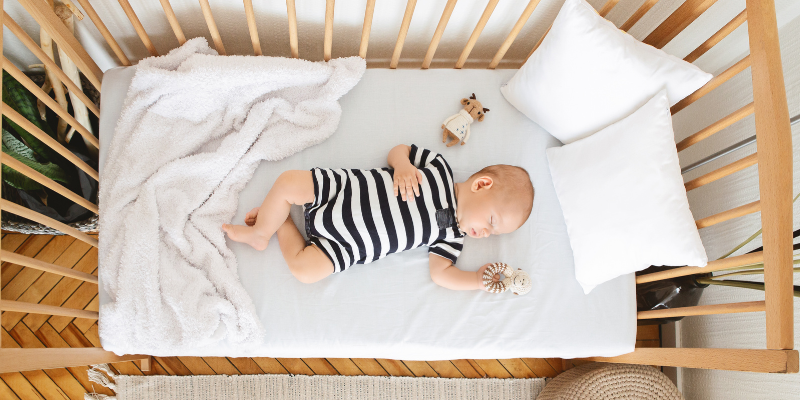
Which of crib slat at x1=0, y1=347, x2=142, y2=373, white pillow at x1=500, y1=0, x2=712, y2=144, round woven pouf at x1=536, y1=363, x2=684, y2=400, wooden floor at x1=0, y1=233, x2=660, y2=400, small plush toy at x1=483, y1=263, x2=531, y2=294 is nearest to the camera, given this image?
crib slat at x1=0, y1=347, x2=142, y2=373

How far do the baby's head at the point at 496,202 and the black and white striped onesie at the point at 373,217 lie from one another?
0.14ft

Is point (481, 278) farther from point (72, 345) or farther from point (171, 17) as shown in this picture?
point (72, 345)

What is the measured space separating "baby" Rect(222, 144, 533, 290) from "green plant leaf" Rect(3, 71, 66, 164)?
56cm

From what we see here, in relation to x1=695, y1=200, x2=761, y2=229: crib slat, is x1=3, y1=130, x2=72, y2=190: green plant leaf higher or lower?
higher

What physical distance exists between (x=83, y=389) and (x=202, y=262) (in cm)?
75

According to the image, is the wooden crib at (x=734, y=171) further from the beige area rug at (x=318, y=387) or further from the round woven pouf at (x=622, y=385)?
the beige area rug at (x=318, y=387)

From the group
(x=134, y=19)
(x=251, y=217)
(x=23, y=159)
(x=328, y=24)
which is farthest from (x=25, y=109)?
(x=328, y=24)

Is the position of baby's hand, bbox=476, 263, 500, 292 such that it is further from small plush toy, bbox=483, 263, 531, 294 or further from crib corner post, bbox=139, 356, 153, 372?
crib corner post, bbox=139, 356, 153, 372

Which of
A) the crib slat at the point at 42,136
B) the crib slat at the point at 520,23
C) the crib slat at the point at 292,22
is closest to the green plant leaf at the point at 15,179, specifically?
the crib slat at the point at 42,136

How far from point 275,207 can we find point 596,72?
84 cm

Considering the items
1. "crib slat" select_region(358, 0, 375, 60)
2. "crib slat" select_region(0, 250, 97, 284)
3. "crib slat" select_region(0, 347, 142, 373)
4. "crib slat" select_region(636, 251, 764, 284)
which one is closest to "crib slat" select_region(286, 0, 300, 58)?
"crib slat" select_region(358, 0, 375, 60)

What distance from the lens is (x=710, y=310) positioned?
99cm

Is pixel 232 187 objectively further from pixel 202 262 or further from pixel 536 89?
pixel 536 89

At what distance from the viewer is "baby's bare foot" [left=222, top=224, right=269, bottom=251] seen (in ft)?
3.60
